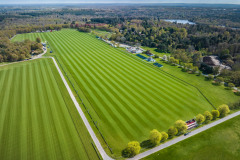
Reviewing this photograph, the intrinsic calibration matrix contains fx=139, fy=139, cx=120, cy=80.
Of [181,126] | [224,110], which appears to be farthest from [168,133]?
[224,110]

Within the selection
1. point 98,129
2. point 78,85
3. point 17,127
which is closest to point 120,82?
point 78,85

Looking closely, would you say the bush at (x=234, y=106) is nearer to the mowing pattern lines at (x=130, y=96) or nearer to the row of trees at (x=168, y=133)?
the row of trees at (x=168, y=133)

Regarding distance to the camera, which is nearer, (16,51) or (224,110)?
(224,110)

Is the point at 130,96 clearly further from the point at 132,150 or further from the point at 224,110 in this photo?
the point at 224,110

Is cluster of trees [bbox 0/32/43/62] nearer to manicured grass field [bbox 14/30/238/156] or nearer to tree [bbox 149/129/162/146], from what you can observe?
manicured grass field [bbox 14/30/238/156]

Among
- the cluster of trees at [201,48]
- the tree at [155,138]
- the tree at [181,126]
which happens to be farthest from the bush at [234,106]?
the tree at [155,138]

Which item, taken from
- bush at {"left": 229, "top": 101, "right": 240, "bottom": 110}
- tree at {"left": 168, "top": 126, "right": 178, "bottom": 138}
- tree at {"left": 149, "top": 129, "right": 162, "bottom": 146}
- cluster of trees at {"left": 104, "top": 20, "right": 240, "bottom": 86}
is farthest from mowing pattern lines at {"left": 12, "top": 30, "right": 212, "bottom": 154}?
cluster of trees at {"left": 104, "top": 20, "right": 240, "bottom": 86}

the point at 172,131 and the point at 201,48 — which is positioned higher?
the point at 201,48
